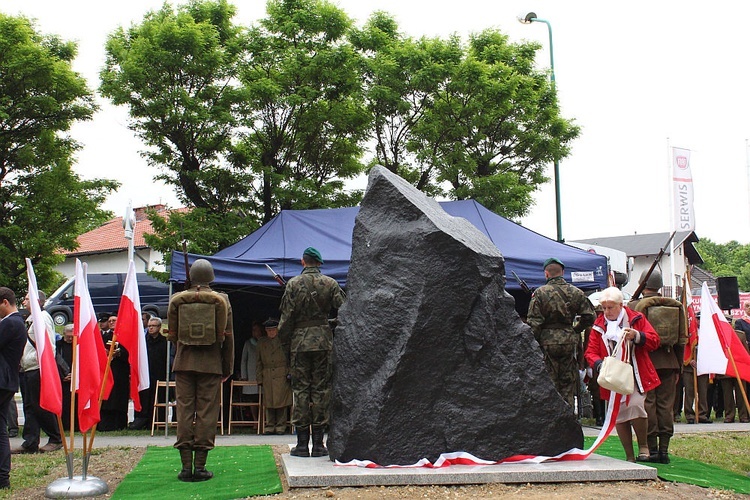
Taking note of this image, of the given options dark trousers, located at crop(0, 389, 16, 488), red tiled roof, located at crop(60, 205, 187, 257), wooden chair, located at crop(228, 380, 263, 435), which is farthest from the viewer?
red tiled roof, located at crop(60, 205, 187, 257)

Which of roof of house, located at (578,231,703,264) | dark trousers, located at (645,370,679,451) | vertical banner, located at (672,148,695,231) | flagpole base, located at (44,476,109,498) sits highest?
roof of house, located at (578,231,703,264)

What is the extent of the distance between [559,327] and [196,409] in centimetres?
410

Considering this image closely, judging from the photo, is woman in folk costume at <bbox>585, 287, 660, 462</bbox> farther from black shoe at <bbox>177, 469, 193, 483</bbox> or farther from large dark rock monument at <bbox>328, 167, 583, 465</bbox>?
black shoe at <bbox>177, 469, 193, 483</bbox>

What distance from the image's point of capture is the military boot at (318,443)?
713cm

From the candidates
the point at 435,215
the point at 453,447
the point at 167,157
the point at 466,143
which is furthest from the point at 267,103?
the point at 453,447

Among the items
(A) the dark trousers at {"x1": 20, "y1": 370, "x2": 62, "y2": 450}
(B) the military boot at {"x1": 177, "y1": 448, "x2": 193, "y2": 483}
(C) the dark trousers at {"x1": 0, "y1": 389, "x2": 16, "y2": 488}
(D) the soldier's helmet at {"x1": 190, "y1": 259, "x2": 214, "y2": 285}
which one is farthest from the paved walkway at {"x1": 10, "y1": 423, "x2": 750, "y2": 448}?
(D) the soldier's helmet at {"x1": 190, "y1": 259, "x2": 214, "y2": 285}

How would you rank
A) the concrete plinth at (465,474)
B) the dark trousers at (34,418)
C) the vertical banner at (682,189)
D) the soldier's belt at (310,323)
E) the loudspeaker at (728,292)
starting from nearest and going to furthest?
the concrete plinth at (465,474) < the soldier's belt at (310,323) < the dark trousers at (34,418) < the loudspeaker at (728,292) < the vertical banner at (682,189)

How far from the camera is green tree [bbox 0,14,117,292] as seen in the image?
1817cm

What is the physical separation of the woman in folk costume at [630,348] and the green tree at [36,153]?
1511 cm

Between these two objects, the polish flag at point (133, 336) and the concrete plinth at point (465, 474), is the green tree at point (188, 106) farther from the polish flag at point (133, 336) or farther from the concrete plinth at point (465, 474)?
the concrete plinth at point (465, 474)

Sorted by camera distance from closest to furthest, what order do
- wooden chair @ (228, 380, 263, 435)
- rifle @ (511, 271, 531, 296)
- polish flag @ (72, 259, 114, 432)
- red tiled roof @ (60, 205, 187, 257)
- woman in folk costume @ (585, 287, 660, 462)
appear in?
1. polish flag @ (72, 259, 114, 432)
2. woman in folk costume @ (585, 287, 660, 462)
3. rifle @ (511, 271, 531, 296)
4. wooden chair @ (228, 380, 263, 435)
5. red tiled roof @ (60, 205, 187, 257)

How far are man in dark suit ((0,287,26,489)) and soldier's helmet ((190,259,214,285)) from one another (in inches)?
62.6

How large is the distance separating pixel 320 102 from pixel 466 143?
13.6 feet

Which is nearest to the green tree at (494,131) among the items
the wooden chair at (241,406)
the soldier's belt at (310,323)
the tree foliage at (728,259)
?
the wooden chair at (241,406)
